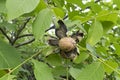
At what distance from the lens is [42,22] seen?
986mm

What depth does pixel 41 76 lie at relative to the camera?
1.02 meters

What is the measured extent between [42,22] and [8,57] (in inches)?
7.5

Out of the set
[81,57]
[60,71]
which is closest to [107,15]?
[81,57]

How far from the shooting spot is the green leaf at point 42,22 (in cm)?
98

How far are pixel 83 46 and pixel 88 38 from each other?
61 mm

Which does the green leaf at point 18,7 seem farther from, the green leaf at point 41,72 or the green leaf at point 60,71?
the green leaf at point 60,71

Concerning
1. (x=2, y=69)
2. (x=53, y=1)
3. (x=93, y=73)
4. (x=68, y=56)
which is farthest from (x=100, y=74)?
(x=53, y=1)

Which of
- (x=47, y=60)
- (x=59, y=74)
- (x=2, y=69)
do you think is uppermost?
(x=2, y=69)

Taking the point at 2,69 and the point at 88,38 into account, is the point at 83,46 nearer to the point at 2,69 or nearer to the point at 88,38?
the point at 88,38

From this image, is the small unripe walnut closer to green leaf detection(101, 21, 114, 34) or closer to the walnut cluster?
the walnut cluster

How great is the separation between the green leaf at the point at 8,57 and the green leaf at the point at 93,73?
0.76 feet

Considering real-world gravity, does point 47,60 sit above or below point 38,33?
below

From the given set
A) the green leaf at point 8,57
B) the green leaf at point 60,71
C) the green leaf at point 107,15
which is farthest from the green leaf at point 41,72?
the green leaf at point 107,15

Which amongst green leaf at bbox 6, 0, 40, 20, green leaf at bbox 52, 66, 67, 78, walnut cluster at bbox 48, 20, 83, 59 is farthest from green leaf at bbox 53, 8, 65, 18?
green leaf at bbox 52, 66, 67, 78
